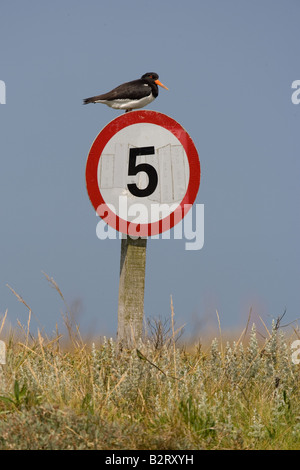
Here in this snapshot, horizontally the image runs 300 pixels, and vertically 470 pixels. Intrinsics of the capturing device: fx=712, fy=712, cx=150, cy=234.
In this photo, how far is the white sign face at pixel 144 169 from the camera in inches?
279

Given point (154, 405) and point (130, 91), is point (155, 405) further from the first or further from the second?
point (130, 91)

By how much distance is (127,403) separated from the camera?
5438mm

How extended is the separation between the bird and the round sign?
79 cm

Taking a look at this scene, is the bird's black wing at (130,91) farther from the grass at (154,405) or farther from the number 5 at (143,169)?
the grass at (154,405)

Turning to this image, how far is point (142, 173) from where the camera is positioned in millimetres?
7141

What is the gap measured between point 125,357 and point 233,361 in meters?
1.09

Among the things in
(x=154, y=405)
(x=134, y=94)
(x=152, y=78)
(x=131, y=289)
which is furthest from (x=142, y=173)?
(x=154, y=405)

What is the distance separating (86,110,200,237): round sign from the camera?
7.05 m

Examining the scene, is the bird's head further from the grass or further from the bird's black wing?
the grass

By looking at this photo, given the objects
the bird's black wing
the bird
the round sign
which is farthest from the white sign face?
the bird's black wing

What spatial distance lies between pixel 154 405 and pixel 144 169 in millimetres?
2612

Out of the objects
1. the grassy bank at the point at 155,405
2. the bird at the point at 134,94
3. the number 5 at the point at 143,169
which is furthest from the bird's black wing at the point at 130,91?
the grassy bank at the point at 155,405
